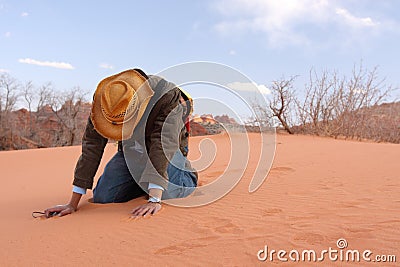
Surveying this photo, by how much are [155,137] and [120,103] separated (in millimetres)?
464

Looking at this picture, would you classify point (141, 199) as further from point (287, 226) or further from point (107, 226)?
point (287, 226)

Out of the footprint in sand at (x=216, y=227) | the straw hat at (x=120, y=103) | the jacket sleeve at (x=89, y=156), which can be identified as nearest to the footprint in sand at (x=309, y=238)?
the footprint in sand at (x=216, y=227)

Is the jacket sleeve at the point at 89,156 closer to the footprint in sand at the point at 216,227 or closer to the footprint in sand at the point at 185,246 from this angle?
the footprint in sand at the point at 216,227

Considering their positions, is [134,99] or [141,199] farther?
[141,199]

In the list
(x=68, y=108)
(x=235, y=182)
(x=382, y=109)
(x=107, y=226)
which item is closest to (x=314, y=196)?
(x=235, y=182)

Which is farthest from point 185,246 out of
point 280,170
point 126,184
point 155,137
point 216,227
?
point 280,170

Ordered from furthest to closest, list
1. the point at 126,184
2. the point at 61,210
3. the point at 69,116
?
1. the point at 69,116
2. the point at 126,184
3. the point at 61,210

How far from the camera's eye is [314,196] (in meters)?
3.10

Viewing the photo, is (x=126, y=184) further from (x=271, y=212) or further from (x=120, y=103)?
(x=271, y=212)

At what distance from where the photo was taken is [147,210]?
2732 millimetres

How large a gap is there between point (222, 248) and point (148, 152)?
45.7 inches

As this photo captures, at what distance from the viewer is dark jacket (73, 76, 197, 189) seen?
2.76 m

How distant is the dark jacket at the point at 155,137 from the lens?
2.76 meters

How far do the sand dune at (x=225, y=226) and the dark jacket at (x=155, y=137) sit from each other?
29 centimetres
